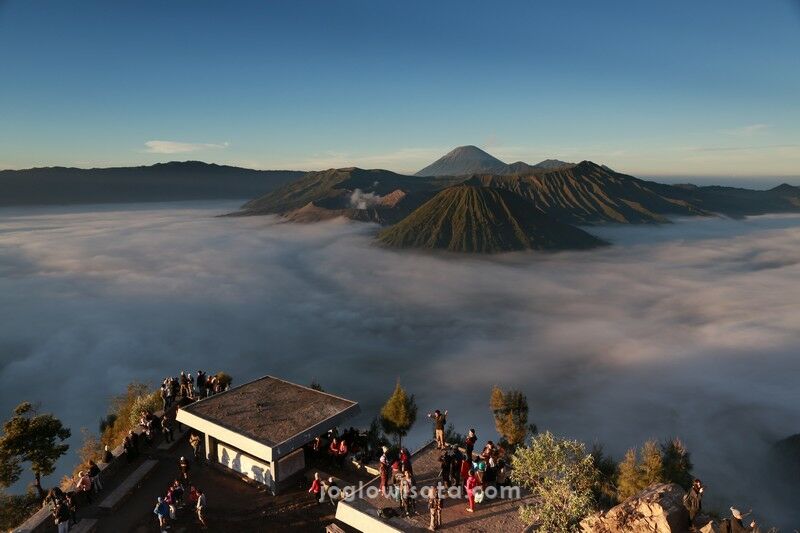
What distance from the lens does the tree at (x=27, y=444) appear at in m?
30.2

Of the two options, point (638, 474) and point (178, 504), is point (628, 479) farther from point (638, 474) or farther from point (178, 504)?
point (178, 504)

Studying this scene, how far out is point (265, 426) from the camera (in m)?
23.8

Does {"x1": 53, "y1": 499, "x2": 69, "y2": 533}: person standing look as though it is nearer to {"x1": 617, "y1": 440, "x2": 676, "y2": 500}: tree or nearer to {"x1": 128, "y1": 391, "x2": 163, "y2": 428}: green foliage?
{"x1": 128, "y1": 391, "x2": 163, "y2": 428}: green foliage

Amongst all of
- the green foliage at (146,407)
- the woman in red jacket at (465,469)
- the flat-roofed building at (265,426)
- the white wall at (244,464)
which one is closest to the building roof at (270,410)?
the flat-roofed building at (265,426)

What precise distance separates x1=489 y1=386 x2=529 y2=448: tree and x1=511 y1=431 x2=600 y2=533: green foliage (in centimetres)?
1608

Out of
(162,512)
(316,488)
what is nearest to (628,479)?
(316,488)

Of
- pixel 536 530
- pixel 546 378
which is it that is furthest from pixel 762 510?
pixel 536 530

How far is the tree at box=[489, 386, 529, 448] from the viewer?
3516 cm

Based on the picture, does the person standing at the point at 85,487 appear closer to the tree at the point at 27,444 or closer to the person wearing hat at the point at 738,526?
the tree at the point at 27,444

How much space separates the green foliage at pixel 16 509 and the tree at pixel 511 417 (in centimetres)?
3429

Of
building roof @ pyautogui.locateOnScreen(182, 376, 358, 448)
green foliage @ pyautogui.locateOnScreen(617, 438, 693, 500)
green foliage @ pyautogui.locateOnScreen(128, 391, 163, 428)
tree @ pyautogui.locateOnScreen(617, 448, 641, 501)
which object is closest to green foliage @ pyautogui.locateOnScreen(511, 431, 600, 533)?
building roof @ pyautogui.locateOnScreen(182, 376, 358, 448)

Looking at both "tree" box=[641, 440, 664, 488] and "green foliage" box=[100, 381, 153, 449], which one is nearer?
"tree" box=[641, 440, 664, 488]

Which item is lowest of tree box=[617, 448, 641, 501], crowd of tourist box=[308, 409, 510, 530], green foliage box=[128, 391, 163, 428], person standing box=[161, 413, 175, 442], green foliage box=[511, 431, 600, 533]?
tree box=[617, 448, 641, 501]

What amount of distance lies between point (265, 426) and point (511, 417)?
65.6 feet
